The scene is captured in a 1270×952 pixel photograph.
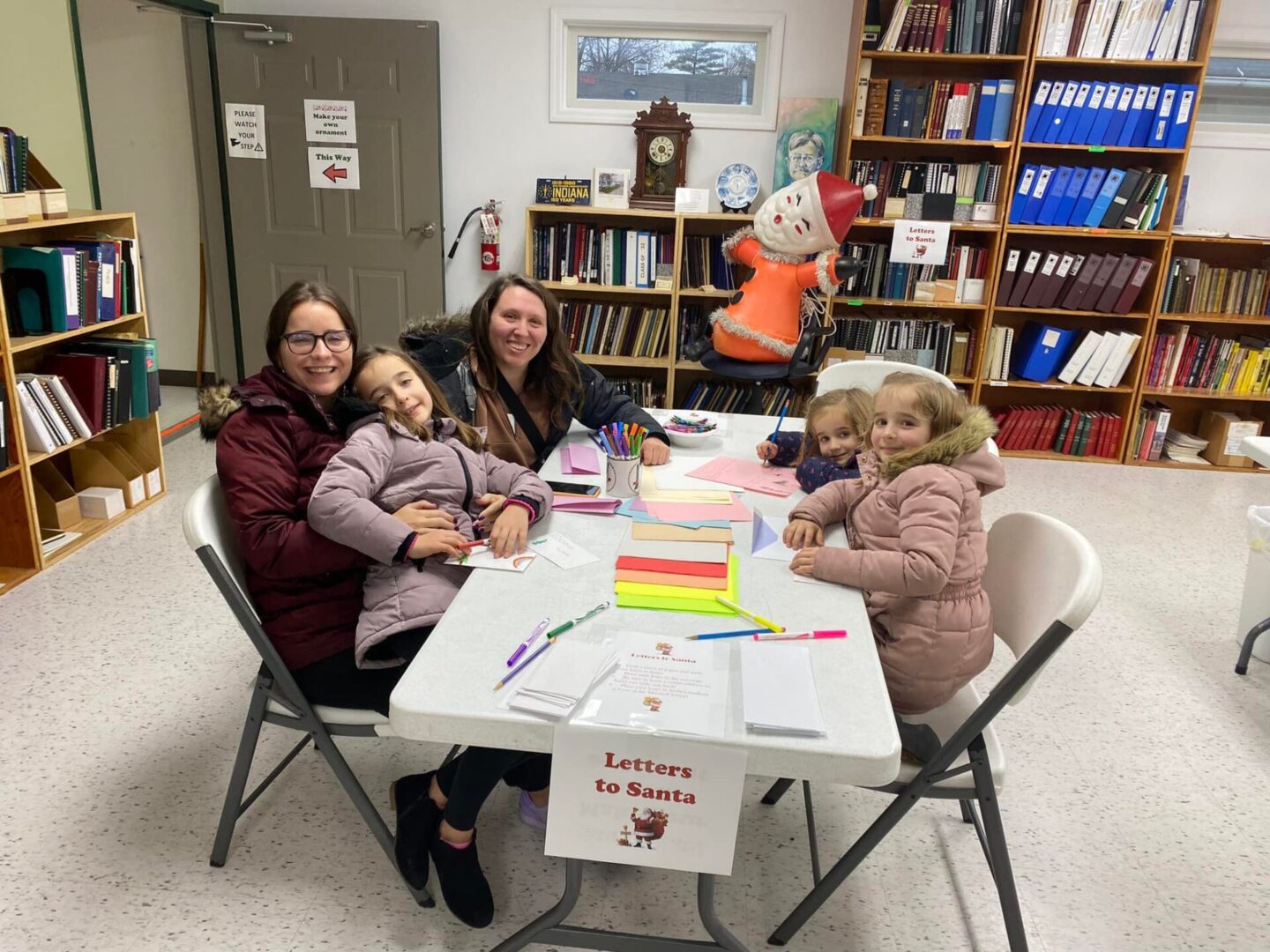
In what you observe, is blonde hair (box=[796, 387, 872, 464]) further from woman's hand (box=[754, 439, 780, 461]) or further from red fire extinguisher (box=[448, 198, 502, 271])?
red fire extinguisher (box=[448, 198, 502, 271])

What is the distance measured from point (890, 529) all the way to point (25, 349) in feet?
9.84

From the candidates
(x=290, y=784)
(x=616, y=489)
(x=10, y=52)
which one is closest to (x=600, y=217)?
(x=10, y=52)

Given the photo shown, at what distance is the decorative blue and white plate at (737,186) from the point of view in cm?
437

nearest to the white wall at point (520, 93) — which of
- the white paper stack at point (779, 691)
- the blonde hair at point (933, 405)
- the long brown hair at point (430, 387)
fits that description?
the long brown hair at point (430, 387)

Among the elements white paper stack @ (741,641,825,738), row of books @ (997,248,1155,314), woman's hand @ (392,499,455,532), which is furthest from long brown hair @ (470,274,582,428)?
row of books @ (997,248,1155,314)

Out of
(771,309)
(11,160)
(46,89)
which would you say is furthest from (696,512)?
(46,89)

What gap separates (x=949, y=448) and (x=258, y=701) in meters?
1.29

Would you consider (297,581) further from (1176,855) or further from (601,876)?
(1176,855)

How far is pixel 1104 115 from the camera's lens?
407 cm

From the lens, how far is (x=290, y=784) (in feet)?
6.51

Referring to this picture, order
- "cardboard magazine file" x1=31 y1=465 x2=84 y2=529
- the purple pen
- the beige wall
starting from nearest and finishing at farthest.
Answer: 1. the purple pen
2. "cardboard magazine file" x1=31 y1=465 x2=84 y2=529
3. the beige wall

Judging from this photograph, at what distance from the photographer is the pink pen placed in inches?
51.5

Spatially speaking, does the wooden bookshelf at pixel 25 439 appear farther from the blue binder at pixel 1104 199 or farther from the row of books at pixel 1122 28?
the blue binder at pixel 1104 199

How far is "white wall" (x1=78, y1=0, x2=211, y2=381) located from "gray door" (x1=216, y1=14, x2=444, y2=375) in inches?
16.7
